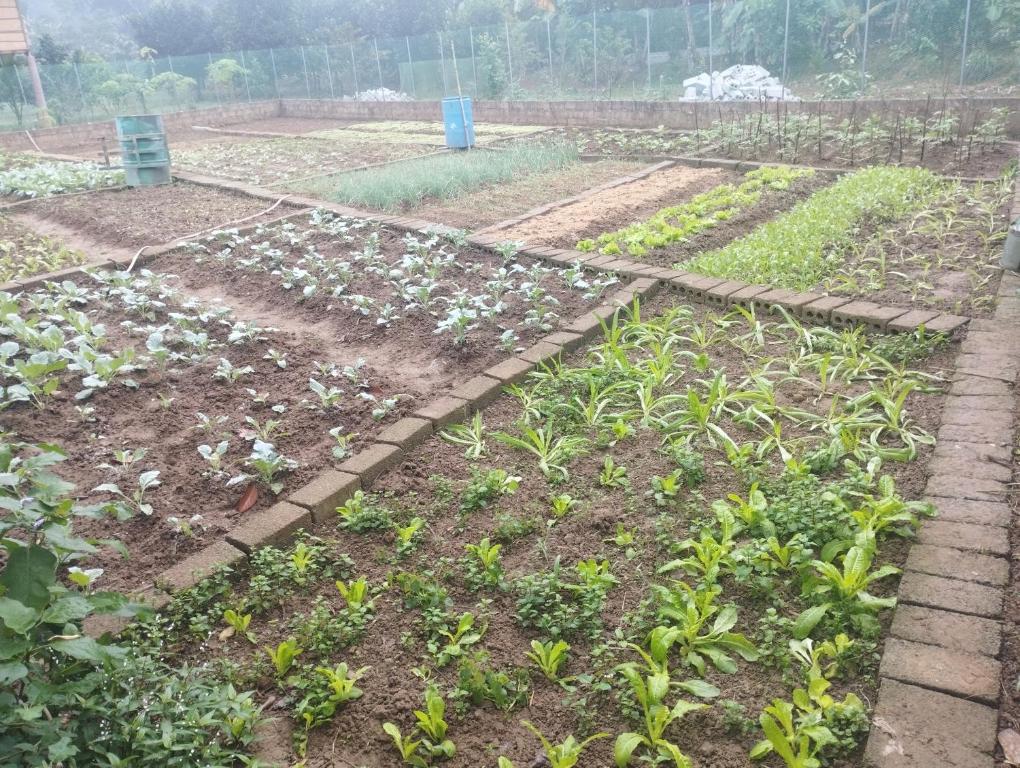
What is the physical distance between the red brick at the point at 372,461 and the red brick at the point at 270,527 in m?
0.30

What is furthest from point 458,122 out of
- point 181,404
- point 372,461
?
point 372,461

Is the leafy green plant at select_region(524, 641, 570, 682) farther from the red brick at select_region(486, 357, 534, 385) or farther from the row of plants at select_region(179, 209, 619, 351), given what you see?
the row of plants at select_region(179, 209, 619, 351)

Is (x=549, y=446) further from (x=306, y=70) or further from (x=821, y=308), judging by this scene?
(x=306, y=70)

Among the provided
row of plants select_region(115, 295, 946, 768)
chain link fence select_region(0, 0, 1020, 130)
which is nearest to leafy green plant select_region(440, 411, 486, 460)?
row of plants select_region(115, 295, 946, 768)

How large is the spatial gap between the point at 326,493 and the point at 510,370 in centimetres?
130

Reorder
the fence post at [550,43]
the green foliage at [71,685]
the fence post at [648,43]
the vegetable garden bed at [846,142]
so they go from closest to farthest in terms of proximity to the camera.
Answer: the green foliage at [71,685] < the vegetable garden bed at [846,142] < the fence post at [648,43] < the fence post at [550,43]

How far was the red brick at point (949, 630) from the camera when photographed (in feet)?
6.75

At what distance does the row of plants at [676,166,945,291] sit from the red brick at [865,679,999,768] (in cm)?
325

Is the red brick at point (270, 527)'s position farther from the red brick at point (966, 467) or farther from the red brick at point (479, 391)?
the red brick at point (966, 467)

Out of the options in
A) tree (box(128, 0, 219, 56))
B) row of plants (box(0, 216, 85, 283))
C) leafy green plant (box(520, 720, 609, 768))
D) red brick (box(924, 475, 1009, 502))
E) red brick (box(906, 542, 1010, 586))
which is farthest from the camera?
tree (box(128, 0, 219, 56))

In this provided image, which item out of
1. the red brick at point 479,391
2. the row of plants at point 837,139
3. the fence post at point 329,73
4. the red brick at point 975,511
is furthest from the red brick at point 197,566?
the fence post at point 329,73

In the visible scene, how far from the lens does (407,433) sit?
3.40 m

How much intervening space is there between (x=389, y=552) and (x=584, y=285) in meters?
2.68

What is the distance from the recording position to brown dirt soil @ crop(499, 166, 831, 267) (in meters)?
5.93
